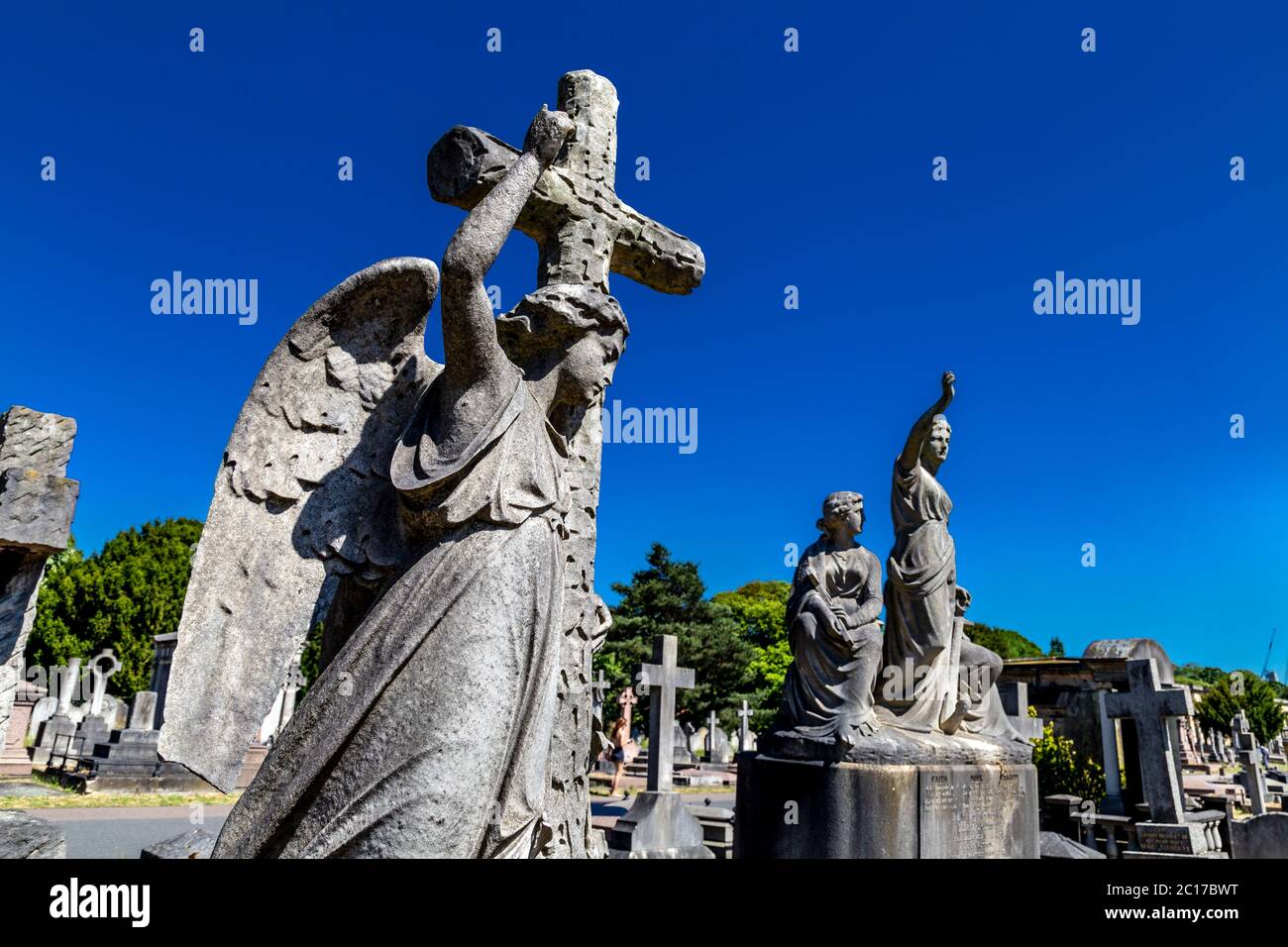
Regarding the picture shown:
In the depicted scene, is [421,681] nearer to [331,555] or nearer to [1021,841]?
[331,555]

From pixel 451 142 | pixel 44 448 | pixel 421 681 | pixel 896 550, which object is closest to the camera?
pixel 421 681

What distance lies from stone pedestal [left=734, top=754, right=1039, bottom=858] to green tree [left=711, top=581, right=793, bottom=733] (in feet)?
59.8

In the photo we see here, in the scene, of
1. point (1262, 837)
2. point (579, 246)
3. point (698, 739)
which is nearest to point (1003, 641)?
point (698, 739)

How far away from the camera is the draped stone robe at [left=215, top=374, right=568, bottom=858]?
7.37ft

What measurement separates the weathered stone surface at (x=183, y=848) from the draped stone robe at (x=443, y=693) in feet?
8.01

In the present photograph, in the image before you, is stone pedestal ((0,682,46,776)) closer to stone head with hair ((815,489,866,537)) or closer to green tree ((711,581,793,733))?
stone head with hair ((815,489,866,537))

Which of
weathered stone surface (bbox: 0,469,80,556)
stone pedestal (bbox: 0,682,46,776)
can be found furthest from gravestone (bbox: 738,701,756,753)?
weathered stone surface (bbox: 0,469,80,556)

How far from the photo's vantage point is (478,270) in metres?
2.50

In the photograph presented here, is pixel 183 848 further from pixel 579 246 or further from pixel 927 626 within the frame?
pixel 927 626

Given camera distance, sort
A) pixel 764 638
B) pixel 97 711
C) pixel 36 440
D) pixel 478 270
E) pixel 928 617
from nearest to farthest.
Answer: pixel 478 270 → pixel 36 440 → pixel 928 617 → pixel 97 711 → pixel 764 638

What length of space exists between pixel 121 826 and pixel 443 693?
1095 centimetres

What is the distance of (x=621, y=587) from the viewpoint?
3148 cm
